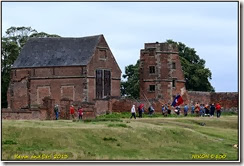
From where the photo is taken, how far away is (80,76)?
251ft

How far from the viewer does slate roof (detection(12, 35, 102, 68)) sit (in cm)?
7767

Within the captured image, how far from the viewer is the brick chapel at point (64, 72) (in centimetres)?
7681

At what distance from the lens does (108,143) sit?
130 feet

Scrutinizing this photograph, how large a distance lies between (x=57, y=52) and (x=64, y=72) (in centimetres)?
273

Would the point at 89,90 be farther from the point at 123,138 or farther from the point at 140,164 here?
the point at 140,164

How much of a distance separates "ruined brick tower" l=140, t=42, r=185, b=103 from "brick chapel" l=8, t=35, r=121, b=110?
322 centimetres

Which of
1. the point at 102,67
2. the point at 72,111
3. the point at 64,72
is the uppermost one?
the point at 102,67

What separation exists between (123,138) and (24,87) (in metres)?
40.6

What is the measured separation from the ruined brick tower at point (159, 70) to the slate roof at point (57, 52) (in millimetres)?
5632

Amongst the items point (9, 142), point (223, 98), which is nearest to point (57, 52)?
point (223, 98)

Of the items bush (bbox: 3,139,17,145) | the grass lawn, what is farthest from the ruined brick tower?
bush (bbox: 3,139,17,145)

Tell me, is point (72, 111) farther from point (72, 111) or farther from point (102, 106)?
point (102, 106)

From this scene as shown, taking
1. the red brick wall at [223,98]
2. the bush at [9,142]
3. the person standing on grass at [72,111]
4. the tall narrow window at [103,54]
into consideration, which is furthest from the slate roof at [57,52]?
the bush at [9,142]

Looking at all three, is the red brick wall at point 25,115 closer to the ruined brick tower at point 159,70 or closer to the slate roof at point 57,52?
the slate roof at point 57,52
